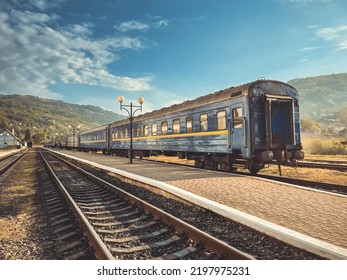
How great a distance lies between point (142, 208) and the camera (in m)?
6.81

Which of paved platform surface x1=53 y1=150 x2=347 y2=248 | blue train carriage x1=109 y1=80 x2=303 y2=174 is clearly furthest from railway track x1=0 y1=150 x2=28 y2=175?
paved platform surface x1=53 y1=150 x2=347 y2=248

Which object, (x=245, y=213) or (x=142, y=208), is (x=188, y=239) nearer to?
(x=245, y=213)

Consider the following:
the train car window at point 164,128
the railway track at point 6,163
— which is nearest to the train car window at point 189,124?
the train car window at point 164,128

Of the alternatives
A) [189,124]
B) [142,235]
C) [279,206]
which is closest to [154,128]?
[189,124]

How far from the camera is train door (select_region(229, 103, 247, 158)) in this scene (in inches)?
435

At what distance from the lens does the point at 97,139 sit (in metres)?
38.1

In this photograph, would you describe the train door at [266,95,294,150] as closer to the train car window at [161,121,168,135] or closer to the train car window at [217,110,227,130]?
the train car window at [217,110,227,130]

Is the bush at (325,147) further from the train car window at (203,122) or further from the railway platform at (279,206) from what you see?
the railway platform at (279,206)

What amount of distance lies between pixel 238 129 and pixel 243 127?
1.30ft

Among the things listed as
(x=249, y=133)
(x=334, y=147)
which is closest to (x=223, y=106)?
(x=249, y=133)

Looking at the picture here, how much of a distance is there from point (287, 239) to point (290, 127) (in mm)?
8221

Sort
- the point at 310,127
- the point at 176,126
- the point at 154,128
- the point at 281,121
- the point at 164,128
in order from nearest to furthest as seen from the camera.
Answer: the point at 281,121 < the point at 176,126 < the point at 164,128 < the point at 154,128 < the point at 310,127

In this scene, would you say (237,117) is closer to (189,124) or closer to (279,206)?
(189,124)

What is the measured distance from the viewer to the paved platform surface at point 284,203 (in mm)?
4930
